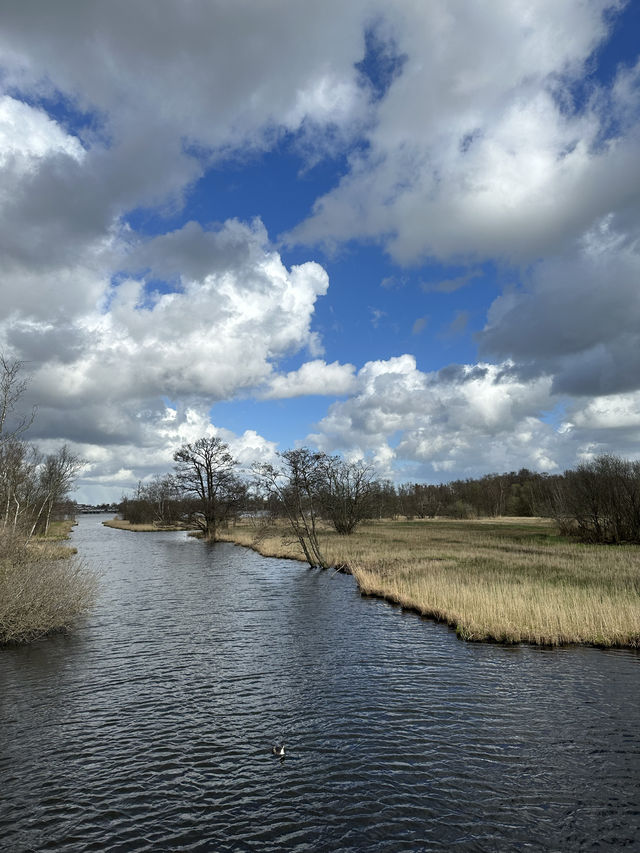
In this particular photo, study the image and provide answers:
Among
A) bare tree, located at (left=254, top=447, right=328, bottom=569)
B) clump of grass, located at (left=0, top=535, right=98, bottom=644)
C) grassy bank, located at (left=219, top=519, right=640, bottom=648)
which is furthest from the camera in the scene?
bare tree, located at (left=254, top=447, right=328, bottom=569)

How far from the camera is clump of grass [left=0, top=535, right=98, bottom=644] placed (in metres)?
17.4

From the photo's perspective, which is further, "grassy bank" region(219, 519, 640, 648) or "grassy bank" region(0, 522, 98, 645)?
"grassy bank" region(219, 519, 640, 648)

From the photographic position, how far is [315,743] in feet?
35.1

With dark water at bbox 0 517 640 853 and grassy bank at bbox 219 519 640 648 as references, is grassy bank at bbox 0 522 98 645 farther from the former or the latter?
grassy bank at bbox 219 519 640 648

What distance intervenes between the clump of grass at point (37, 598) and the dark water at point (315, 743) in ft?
2.81

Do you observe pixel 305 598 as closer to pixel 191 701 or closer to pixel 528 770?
pixel 191 701


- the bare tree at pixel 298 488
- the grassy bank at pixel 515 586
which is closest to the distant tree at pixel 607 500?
the grassy bank at pixel 515 586

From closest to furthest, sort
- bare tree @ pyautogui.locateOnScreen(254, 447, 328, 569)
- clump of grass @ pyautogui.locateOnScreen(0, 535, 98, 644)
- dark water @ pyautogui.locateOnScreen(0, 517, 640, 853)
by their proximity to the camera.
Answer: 1. dark water @ pyautogui.locateOnScreen(0, 517, 640, 853)
2. clump of grass @ pyautogui.locateOnScreen(0, 535, 98, 644)
3. bare tree @ pyautogui.locateOnScreen(254, 447, 328, 569)

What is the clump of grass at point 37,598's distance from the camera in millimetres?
17375

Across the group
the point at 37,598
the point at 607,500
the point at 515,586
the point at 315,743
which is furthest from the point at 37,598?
the point at 607,500

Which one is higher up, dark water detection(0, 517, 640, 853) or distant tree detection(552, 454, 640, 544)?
distant tree detection(552, 454, 640, 544)

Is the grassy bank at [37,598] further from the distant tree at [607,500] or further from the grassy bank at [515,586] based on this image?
the distant tree at [607,500]

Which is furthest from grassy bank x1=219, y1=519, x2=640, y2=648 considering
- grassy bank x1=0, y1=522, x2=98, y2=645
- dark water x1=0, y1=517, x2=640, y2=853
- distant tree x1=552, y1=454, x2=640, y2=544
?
grassy bank x1=0, y1=522, x2=98, y2=645

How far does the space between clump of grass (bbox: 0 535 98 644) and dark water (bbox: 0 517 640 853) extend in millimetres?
856
